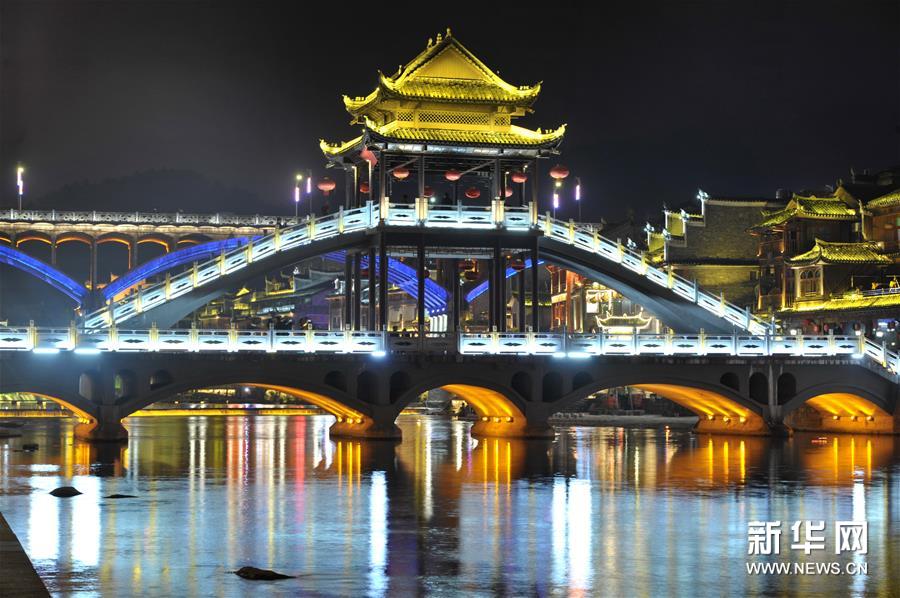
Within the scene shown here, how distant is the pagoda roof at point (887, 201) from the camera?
277ft

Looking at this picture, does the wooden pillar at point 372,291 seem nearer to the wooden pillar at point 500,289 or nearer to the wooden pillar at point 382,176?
the wooden pillar at point 382,176

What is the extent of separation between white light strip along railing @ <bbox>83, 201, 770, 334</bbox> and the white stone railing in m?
38.4

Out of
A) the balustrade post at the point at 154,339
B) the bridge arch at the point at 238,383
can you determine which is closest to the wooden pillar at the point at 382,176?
the bridge arch at the point at 238,383

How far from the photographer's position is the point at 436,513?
107ft

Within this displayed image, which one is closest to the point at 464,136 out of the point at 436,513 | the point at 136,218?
the point at 436,513

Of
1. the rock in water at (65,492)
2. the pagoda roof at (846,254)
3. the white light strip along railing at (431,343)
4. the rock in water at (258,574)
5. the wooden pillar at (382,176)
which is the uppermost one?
the wooden pillar at (382,176)

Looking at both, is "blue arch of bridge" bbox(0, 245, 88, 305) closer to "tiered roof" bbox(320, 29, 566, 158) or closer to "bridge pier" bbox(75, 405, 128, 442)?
Result: "tiered roof" bbox(320, 29, 566, 158)

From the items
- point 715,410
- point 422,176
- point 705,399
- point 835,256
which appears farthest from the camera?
point 835,256

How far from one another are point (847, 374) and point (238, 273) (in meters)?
28.6

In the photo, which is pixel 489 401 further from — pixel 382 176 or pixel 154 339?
pixel 154 339

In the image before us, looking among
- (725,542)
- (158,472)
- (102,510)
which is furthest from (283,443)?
(725,542)

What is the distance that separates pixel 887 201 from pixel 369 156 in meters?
36.4

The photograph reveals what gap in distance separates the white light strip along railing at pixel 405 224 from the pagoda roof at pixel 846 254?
60.6 ft

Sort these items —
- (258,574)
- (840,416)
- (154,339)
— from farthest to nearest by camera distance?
(840,416)
(154,339)
(258,574)
